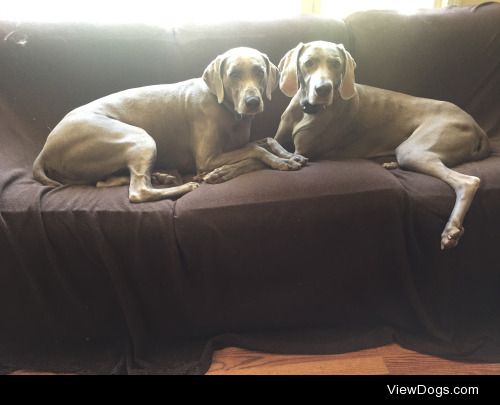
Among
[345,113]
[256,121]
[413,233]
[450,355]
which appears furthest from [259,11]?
[450,355]

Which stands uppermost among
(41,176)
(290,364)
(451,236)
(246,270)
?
(41,176)

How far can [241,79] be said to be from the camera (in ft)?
5.79

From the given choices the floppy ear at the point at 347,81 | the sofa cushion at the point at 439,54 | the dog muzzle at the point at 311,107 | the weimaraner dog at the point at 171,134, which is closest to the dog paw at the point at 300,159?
the weimaraner dog at the point at 171,134

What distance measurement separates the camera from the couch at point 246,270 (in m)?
1.42

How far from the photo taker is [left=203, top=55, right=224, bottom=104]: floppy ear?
1.80 metres

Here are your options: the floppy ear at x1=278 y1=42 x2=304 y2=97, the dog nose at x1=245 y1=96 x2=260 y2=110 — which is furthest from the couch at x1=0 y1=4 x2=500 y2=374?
the floppy ear at x1=278 y1=42 x2=304 y2=97

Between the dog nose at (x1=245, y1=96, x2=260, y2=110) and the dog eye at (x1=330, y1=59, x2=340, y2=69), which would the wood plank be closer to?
the dog nose at (x1=245, y1=96, x2=260, y2=110)

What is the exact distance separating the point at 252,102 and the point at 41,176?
929mm

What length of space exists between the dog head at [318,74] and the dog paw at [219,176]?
479 millimetres

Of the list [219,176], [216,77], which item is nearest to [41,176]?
[219,176]

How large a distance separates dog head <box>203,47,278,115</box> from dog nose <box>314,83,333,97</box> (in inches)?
9.6

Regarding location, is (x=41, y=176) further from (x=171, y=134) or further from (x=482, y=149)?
(x=482, y=149)
